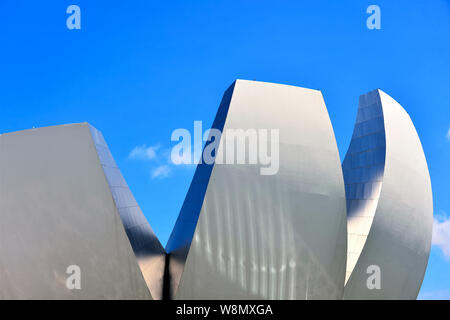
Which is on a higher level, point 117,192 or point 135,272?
point 117,192

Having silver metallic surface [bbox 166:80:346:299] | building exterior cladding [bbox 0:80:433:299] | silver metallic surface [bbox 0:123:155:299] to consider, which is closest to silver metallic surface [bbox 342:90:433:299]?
building exterior cladding [bbox 0:80:433:299]

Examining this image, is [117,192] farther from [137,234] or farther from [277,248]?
[277,248]

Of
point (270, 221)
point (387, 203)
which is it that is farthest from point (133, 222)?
point (387, 203)

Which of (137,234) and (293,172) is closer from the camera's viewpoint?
(293,172)

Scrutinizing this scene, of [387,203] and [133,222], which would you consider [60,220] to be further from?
[387,203]

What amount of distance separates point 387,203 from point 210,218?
5881 mm

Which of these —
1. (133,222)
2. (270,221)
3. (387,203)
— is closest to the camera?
(270,221)

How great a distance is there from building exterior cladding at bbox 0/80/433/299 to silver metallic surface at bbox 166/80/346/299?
0.03m

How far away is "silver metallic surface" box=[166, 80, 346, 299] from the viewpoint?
951cm

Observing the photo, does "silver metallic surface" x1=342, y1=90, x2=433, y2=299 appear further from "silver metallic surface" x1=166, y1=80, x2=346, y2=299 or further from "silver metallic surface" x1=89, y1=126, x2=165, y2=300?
"silver metallic surface" x1=89, y1=126, x2=165, y2=300

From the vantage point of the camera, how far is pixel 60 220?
9.29 metres
